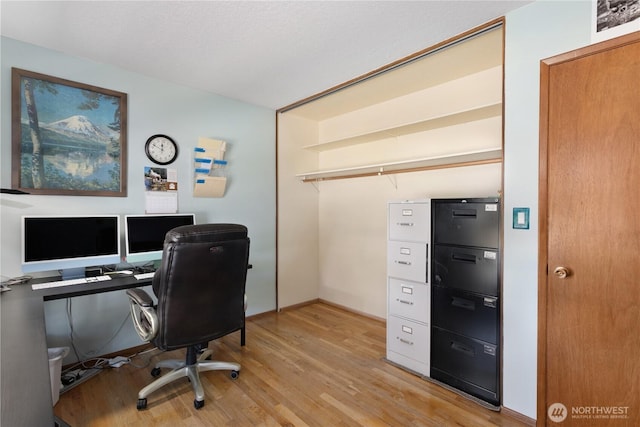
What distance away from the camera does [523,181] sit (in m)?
1.87

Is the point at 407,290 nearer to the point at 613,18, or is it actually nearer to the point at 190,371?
the point at 190,371

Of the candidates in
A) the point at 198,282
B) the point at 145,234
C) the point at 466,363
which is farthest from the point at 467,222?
the point at 145,234

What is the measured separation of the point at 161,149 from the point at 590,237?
3302 mm

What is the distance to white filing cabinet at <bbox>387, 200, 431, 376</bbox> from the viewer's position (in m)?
2.31

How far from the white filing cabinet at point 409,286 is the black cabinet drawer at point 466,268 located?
0.31 ft

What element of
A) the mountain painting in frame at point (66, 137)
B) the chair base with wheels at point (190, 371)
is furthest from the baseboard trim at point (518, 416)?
the mountain painting in frame at point (66, 137)

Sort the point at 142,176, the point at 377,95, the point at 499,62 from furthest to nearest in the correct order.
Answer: the point at 377,95, the point at 142,176, the point at 499,62

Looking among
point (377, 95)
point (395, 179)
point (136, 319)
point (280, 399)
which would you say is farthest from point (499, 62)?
point (136, 319)

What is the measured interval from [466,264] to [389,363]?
108 cm

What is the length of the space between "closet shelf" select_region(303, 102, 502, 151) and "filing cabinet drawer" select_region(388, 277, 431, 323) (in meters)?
1.39

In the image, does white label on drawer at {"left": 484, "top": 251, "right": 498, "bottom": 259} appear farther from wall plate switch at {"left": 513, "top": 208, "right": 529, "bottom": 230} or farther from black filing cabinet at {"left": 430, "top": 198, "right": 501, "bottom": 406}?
wall plate switch at {"left": 513, "top": 208, "right": 529, "bottom": 230}

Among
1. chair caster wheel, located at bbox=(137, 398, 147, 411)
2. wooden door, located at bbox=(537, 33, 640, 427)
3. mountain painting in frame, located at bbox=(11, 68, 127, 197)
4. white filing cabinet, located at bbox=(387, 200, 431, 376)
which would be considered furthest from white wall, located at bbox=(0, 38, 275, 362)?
wooden door, located at bbox=(537, 33, 640, 427)

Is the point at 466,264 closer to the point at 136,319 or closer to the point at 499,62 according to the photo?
the point at 499,62

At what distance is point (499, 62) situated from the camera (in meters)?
2.46
